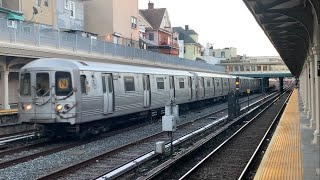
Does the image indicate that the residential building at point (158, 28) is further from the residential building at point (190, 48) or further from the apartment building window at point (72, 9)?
the apartment building window at point (72, 9)

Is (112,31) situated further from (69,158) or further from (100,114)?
(69,158)

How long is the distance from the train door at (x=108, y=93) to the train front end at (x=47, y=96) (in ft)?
5.99

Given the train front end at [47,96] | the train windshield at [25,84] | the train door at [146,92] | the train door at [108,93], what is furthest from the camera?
the train door at [146,92]

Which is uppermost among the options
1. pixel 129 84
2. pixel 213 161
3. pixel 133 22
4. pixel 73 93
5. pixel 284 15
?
pixel 133 22

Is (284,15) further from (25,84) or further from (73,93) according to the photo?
(25,84)

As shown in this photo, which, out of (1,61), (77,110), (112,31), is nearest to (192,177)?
(77,110)

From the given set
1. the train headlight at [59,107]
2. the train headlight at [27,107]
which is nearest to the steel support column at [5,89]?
the train headlight at [27,107]

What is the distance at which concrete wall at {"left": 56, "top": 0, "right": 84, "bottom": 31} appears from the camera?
3762cm

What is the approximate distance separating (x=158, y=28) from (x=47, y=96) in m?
52.6

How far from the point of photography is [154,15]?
6956cm

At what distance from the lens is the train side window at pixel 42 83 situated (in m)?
Result: 14.5

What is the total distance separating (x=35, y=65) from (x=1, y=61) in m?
9.09

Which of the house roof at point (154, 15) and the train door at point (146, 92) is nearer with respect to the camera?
the train door at point (146, 92)

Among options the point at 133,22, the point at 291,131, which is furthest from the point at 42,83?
the point at 133,22
